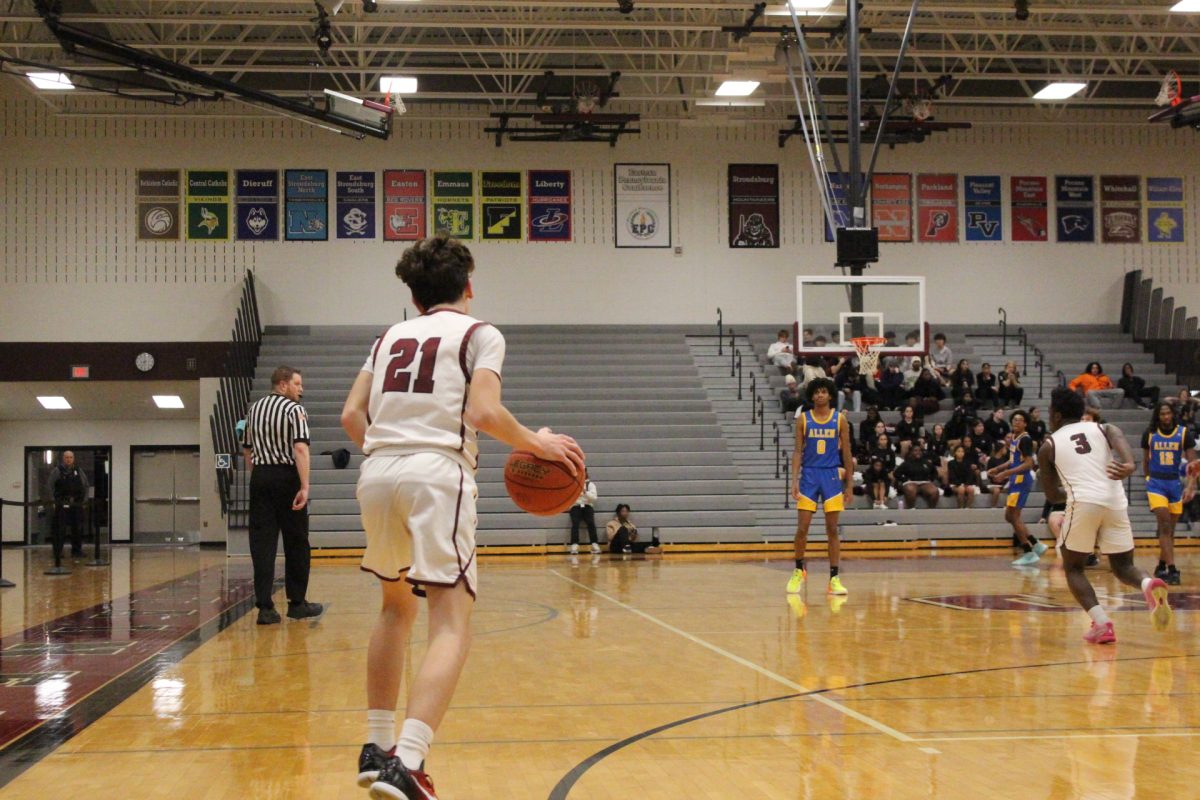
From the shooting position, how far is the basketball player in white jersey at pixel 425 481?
3436 millimetres

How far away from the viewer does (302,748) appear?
14.2 ft

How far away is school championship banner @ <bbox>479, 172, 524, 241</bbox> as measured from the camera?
78.6 feet

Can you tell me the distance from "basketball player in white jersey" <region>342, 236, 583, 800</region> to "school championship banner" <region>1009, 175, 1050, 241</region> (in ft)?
76.5

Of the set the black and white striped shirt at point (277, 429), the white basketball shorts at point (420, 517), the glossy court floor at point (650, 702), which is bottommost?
the glossy court floor at point (650, 702)

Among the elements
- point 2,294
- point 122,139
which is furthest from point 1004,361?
point 2,294

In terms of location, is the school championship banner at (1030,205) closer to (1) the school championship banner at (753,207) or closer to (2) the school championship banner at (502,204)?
(1) the school championship banner at (753,207)

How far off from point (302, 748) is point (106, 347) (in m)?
20.0

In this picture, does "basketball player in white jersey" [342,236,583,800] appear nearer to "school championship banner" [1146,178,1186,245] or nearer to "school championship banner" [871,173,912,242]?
"school championship banner" [871,173,912,242]

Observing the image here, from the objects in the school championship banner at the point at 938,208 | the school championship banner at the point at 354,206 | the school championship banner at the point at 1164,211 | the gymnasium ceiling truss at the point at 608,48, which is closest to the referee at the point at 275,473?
the gymnasium ceiling truss at the point at 608,48

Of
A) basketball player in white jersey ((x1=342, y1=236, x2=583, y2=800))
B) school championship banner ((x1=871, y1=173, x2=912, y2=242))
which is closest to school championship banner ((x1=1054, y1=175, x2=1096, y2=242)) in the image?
school championship banner ((x1=871, y1=173, x2=912, y2=242))

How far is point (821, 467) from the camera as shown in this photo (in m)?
10.3

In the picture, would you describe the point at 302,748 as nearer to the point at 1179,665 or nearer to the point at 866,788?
the point at 866,788

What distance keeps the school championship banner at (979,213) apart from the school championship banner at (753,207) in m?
4.01

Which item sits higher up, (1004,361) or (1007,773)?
(1004,361)
